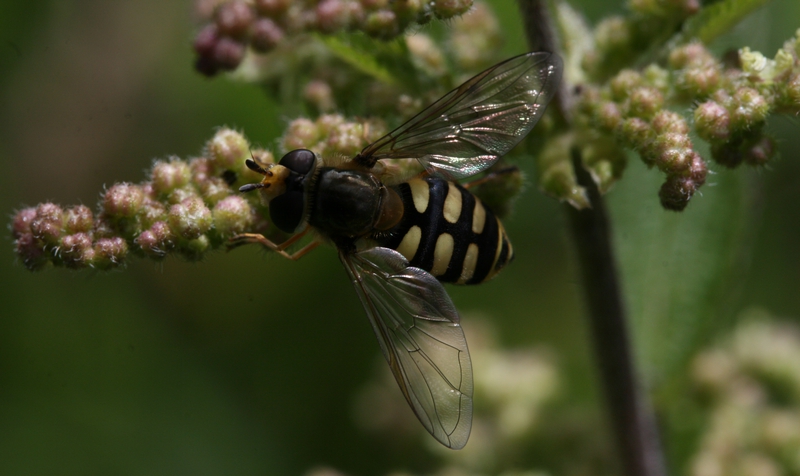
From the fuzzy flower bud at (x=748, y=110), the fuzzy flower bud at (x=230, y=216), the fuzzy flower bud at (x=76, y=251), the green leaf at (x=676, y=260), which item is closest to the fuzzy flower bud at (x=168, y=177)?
the fuzzy flower bud at (x=230, y=216)

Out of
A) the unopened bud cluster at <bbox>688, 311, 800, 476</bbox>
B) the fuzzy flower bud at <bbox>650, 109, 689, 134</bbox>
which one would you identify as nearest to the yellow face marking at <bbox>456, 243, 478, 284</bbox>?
the fuzzy flower bud at <bbox>650, 109, 689, 134</bbox>

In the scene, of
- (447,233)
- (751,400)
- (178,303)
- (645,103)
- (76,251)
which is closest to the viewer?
(76,251)

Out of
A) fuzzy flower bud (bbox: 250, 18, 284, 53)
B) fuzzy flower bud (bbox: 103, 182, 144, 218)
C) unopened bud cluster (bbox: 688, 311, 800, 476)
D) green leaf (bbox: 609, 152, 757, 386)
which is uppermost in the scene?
fuzzy flower bud (bbox: 250, 18, 284, 53)

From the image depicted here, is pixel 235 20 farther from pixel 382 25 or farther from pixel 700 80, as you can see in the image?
pixel 700 80

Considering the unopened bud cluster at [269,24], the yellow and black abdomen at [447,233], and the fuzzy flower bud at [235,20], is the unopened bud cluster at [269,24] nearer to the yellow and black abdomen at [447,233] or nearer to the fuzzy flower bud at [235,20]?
the fuzzy flower bud at [235,20]

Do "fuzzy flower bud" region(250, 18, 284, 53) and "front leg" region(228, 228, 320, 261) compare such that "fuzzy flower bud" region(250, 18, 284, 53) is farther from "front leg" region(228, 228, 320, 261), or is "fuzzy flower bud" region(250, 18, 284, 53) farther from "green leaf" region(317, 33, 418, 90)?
"front leg" region(228, 228, 320, 261)

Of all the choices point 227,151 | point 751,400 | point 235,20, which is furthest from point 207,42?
point 751,400

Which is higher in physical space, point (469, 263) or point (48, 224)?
point (48, 224)
